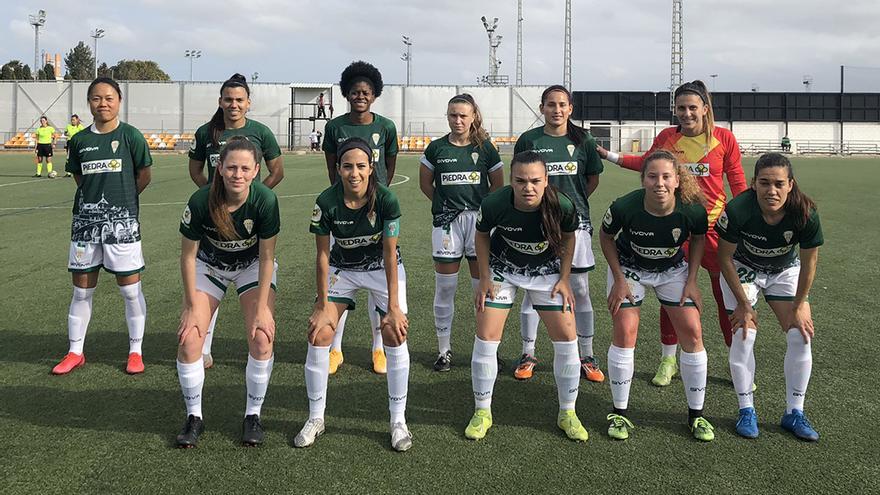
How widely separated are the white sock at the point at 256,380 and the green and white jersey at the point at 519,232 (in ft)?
5.07

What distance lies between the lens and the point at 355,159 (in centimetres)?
396

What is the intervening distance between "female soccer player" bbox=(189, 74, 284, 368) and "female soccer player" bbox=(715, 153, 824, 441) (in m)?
3.32

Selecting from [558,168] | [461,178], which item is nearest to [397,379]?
[461,178]

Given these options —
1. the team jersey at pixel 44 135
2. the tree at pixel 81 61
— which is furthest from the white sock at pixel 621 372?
the tree at pixel 81 61

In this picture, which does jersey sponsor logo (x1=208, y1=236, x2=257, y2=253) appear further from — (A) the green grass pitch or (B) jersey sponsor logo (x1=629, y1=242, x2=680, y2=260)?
(B) jersey sponsor logo (x1=629, y1=242, x2=680, y2=260)

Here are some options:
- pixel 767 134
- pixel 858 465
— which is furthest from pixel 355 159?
pixel 767 134

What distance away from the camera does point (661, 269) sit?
4.31m

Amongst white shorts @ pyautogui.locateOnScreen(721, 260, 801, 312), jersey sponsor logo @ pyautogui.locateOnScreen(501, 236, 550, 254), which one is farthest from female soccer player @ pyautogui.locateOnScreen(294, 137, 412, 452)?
white shorts @ pyautogui.locateOnScreen(721, 260, 801, 312)

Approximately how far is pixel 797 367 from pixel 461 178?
270 cm

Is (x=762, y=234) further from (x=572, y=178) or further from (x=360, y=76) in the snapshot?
(x=360, y=76)

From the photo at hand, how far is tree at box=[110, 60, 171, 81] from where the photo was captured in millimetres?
86375

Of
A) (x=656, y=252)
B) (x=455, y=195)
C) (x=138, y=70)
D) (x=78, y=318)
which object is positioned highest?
(x=138, y=70)

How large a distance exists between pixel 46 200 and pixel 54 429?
13.9 metres

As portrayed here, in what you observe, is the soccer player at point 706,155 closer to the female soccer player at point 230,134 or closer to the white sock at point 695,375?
the white sock at point 695,375
